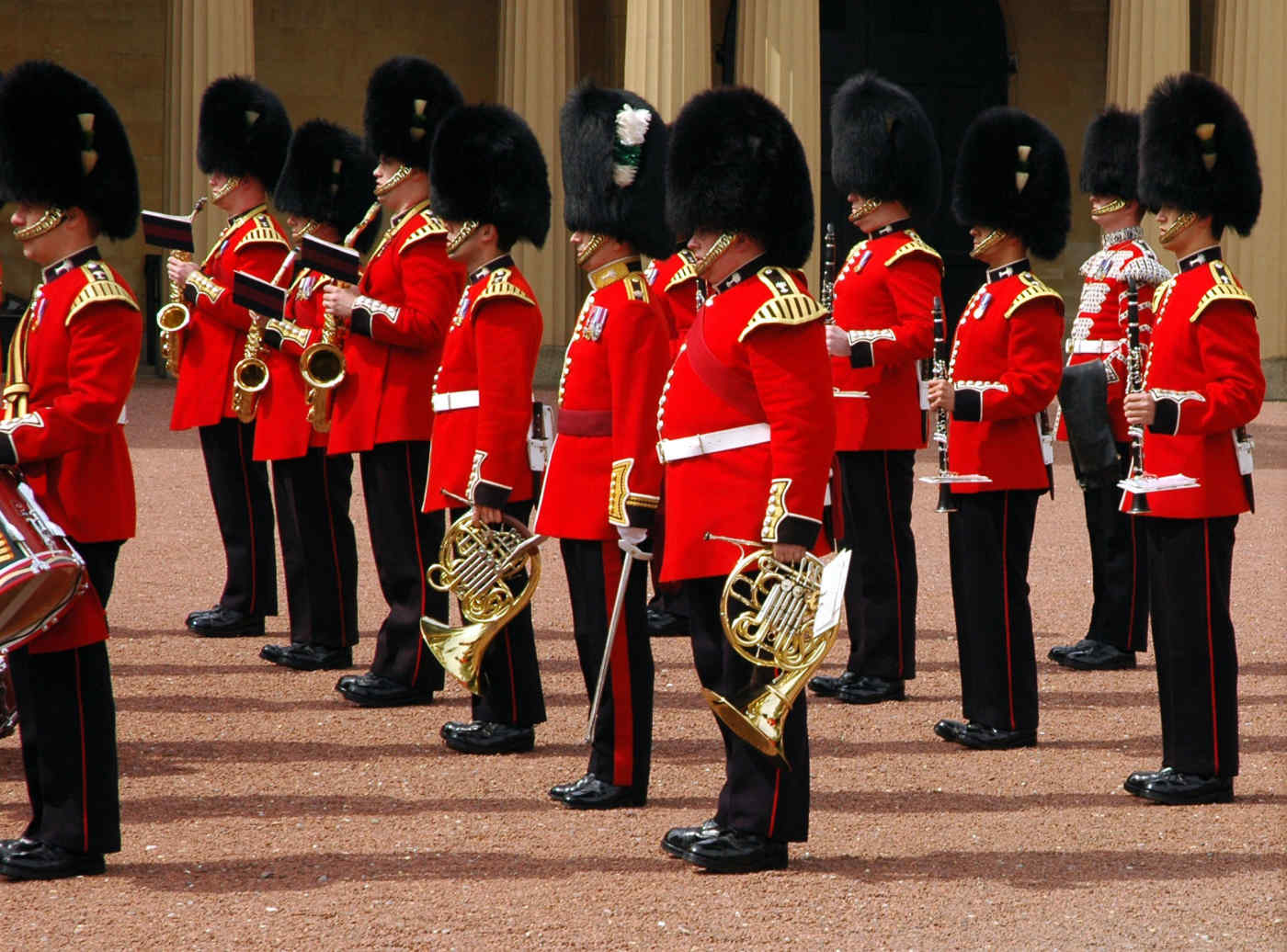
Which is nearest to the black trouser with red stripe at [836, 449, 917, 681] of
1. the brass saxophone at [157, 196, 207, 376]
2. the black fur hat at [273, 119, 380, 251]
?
the black fur hat at [273, 119, 380, 251]

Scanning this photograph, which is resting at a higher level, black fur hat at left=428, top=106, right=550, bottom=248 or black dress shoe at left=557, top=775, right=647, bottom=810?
black fur hat at left=428, top=106, right=550, bottom=248

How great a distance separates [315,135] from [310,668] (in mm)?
1950

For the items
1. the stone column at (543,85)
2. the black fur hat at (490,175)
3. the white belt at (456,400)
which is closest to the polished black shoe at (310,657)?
the white belt at (456,400)

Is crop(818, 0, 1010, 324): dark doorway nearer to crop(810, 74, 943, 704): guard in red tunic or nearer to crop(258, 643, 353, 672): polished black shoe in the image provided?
crop(810, 74, 943, 704): guard in red tunic

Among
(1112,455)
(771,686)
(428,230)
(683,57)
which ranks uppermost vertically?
(683,57)

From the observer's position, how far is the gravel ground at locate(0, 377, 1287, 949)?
3.89 meters

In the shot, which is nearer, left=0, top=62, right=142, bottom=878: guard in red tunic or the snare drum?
the snare drum

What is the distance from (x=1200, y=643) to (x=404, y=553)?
7.78ft

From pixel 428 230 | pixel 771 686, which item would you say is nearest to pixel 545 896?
pixel 771 686

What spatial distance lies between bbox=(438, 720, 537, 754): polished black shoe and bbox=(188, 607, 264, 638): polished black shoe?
1.94 metres

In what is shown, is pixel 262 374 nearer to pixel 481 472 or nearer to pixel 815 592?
pixel 481 472

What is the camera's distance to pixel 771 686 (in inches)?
162

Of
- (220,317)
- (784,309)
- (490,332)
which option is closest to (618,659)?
(490,332)

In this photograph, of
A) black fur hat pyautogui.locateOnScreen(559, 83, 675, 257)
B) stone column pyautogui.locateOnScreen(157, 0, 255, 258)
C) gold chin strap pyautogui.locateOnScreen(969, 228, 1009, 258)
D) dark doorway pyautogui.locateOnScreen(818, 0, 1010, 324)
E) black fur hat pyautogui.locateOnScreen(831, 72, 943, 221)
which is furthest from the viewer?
dark doorway pyautogui.locateOnScreen(818, 0, 1010, 324)
